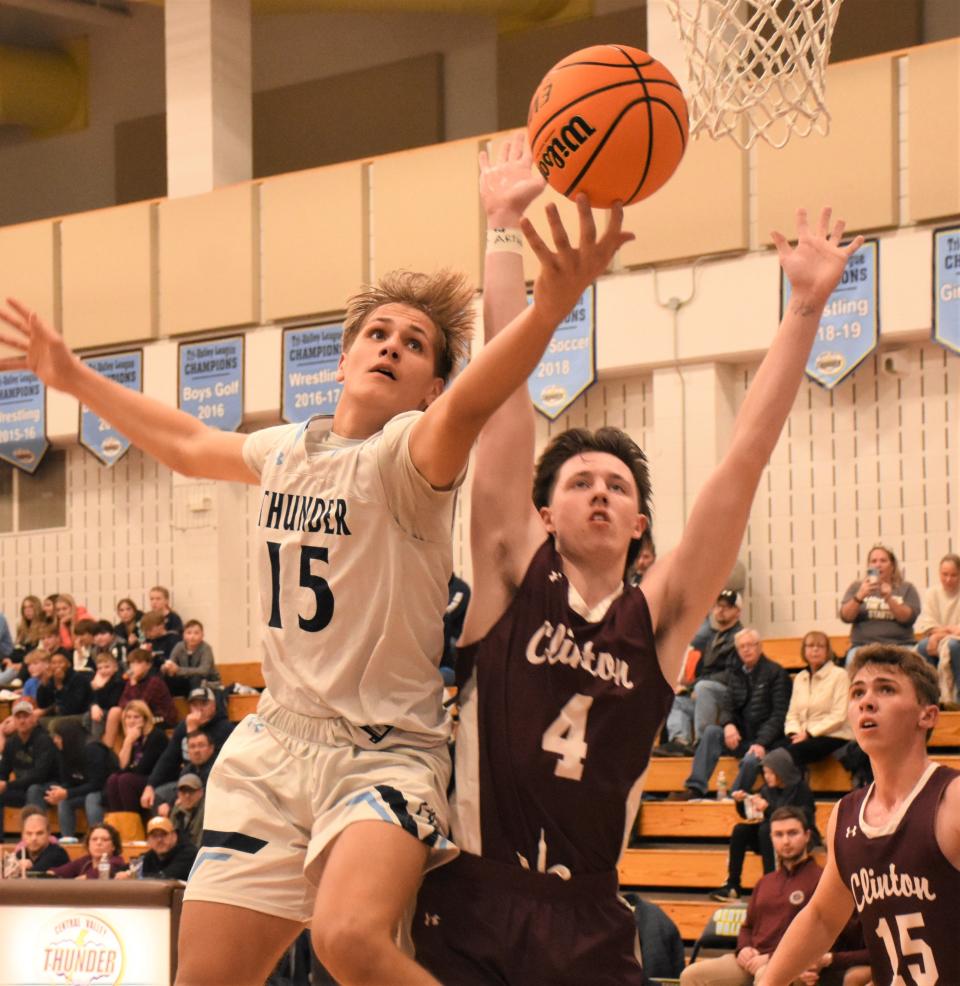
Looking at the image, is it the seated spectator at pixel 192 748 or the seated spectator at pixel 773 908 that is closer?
the seated spectator at pixel 773 908

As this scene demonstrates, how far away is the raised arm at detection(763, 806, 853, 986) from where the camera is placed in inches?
186

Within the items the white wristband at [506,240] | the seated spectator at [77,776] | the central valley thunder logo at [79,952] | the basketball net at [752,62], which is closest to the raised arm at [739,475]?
the white wristband at [506,240]

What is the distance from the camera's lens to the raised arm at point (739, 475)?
3.75 m

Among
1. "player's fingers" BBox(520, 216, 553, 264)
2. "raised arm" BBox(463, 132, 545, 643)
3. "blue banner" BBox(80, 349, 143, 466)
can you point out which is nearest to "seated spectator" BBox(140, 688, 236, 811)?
"blue banner" BBox(80, 349, 143, 466)

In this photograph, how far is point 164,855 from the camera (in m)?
10.8

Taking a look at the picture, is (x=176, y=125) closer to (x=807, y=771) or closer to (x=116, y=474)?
(x=116, y=474)

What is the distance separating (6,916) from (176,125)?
11641 mm

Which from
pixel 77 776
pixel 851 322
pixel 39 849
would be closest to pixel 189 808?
pixel 39 849

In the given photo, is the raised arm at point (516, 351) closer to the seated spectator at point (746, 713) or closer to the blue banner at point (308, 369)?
the seated spectator at point (746, 713)

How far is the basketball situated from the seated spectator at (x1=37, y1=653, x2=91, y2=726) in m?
10.9

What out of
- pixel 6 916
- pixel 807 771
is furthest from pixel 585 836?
pixel 807 771

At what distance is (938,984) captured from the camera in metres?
4.63

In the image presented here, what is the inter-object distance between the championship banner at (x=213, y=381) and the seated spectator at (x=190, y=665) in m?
2.60

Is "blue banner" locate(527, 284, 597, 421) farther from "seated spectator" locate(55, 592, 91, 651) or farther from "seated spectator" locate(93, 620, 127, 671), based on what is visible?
"seated spectator" locate(55, 592, 91, 651)
